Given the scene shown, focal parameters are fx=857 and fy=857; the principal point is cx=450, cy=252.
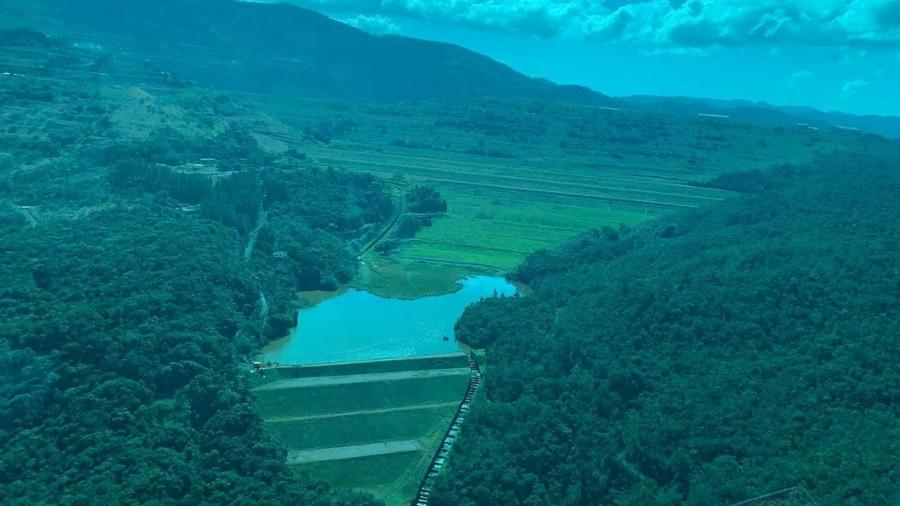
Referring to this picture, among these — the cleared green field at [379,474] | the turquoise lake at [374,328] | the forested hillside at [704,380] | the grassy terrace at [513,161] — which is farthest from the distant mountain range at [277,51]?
the cleared green field at [379,474]

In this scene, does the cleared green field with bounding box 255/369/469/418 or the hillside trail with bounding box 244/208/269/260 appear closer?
the cleared green field with bounding box 255/369/469/418

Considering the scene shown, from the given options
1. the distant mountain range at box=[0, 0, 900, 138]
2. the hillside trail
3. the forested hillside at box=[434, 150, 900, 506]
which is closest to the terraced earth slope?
the forested hillside at box=[434, 150, 900, 506]

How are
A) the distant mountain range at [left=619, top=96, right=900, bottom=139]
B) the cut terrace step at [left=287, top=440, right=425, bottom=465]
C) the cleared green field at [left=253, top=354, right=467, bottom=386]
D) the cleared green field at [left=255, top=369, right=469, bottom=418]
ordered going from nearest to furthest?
the cut terrace step at [left=287, top=440, right=425, bottom=465], the cleared green field at [left=255, top=369, right=469, bottom=418], the cleared green field at [left=253, top=354, right=467, bottom=386], the distant mountain range at [left=619, top=96, right=900, bottom=139]

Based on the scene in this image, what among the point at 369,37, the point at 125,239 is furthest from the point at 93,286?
the point at 369,37

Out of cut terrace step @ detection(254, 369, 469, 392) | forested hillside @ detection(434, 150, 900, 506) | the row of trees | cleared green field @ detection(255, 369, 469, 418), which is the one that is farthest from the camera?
cut terrace step @ detection(254, 369, 469, 392)

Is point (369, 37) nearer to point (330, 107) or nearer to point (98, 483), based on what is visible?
point (330, 107)

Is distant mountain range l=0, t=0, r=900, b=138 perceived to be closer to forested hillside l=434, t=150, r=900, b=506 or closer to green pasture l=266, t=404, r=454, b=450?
green pasture l=266, t=404, r=454, b=450

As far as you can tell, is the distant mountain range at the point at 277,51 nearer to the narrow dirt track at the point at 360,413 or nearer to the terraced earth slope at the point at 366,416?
the terraced earth slope at the point at 366,416

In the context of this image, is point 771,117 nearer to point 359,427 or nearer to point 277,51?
point 277,51
